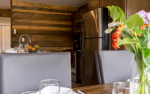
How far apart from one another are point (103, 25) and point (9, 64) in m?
2.49

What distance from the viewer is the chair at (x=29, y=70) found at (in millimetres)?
1049

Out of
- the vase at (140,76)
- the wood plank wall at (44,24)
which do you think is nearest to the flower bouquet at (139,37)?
the vase at (140,76)

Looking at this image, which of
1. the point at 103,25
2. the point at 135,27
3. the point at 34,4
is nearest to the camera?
the point at 135,27

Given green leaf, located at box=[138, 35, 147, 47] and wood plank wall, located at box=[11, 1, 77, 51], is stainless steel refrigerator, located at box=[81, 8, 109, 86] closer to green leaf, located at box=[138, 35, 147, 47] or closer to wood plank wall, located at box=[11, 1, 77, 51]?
wood plank wall, located at box=[11, 1, 77, 51]

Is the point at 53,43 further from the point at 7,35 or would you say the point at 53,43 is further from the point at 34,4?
the point at 7,35

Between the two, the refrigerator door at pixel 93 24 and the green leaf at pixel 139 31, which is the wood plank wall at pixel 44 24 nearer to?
the refrigerator door at pixel 93 24

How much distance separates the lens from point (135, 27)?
0.61 metres

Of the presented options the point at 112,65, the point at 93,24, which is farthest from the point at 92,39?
the point at 112,65

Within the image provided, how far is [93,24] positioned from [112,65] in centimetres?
206

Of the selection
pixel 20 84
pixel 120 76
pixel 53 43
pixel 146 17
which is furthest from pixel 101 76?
pixel 53 43

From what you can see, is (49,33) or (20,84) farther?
(49,33)

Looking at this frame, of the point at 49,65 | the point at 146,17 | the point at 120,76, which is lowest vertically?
the point at 120,76

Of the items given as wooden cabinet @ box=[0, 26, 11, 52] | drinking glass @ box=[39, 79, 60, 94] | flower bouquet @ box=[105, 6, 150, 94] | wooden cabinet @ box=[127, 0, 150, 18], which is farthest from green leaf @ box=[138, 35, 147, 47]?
wooden cabinet @ box=[0, 26, 11, 52]

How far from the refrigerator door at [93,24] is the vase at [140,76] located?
8.49 ft
